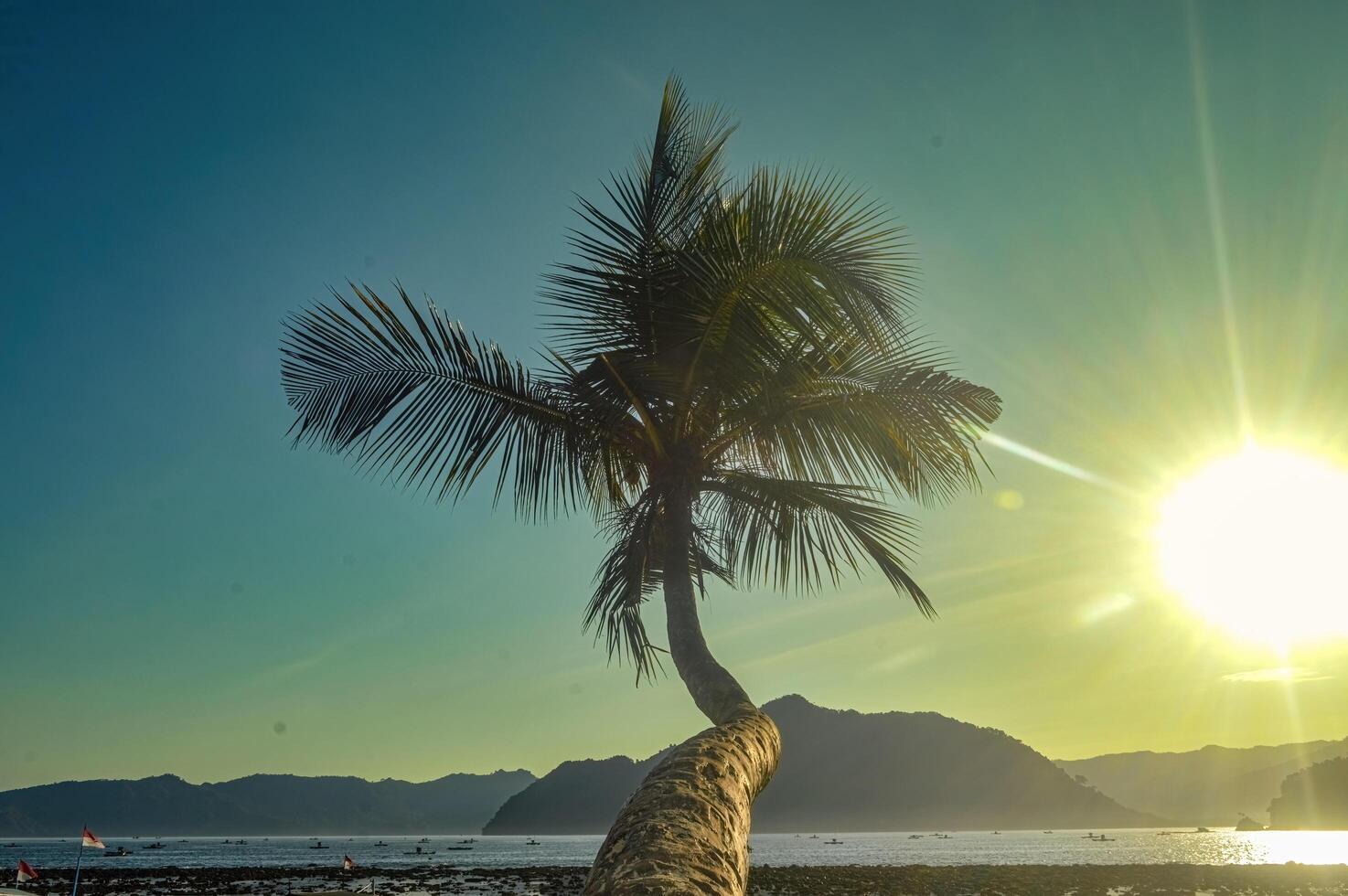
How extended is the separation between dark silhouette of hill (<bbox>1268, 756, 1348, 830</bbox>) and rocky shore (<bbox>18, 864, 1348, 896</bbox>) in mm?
150746

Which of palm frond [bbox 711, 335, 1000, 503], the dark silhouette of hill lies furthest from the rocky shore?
the dark silhouette of hill

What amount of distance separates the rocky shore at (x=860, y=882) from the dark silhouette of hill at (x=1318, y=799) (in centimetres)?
15075

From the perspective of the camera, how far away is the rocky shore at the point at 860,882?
129ft

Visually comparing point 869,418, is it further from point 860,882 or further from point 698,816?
point 860,882

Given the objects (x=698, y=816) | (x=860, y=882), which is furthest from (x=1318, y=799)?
(x=698, y=816)

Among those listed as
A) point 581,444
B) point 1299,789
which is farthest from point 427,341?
point 1299,789

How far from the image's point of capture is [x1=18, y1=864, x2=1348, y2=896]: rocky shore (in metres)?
39.3

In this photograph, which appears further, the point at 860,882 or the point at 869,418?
the point at 860,882

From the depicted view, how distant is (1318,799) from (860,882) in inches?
7550

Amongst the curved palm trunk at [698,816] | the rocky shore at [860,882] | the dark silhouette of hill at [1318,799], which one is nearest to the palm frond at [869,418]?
the curved palm trunk at [698,816]

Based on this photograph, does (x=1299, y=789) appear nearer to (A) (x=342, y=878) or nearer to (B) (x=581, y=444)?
(A) (x=342, y=878)

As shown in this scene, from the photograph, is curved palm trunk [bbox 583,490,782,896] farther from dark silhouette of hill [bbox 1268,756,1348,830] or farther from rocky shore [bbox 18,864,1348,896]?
dark silhouette of hill [bbox 1268,756,1348,830]

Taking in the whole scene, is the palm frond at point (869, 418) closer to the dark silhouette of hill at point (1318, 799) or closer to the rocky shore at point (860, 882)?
the rocky shore at point (860, 882)

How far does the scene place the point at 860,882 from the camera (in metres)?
46.2
